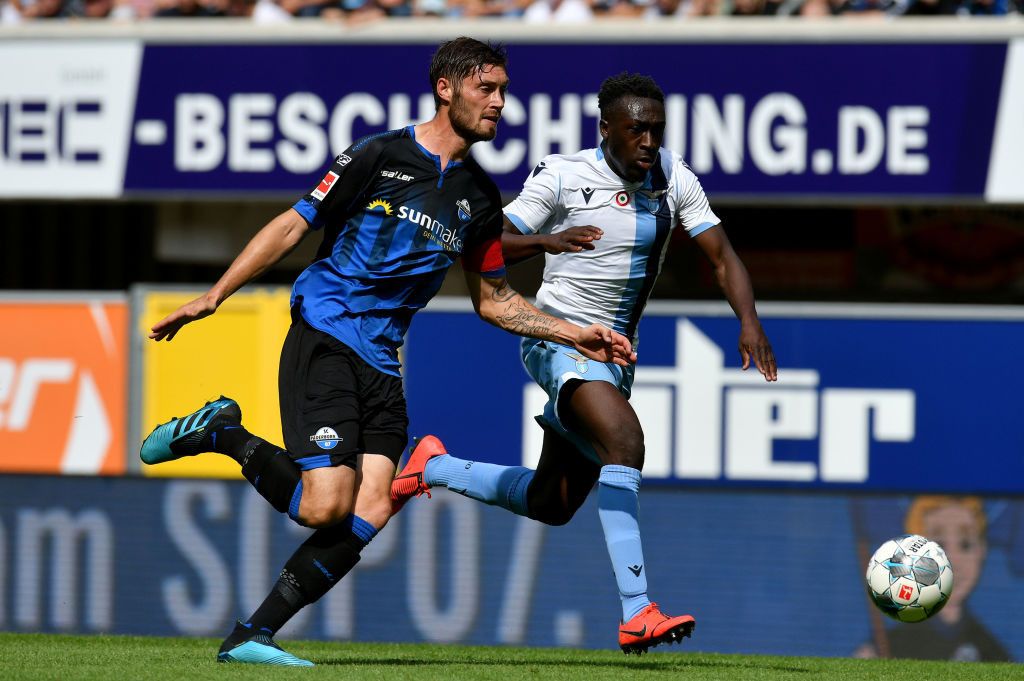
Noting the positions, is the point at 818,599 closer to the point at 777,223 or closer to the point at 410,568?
the point at 410,568

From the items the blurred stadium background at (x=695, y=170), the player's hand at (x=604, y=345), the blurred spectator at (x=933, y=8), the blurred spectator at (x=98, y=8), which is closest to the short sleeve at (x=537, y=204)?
the player's hand at (x=604, y=345)

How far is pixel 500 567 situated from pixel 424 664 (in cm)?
227

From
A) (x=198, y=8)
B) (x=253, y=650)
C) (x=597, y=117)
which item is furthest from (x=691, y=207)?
(x=198, y=8)

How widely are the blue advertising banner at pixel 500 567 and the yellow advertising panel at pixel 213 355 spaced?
3947 millimetres

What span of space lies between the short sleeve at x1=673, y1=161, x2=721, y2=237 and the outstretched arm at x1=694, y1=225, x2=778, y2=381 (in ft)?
0.11

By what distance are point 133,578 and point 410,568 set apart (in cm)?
145

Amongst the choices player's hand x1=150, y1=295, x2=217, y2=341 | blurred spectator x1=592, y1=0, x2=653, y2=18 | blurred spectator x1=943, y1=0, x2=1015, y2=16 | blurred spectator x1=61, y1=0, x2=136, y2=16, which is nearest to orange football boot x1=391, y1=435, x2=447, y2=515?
player's hand x1=150, y1=295, x2=217, y2=341

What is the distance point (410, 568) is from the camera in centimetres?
889

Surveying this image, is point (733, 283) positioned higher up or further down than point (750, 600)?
higher up

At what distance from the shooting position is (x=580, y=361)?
22.5 ft

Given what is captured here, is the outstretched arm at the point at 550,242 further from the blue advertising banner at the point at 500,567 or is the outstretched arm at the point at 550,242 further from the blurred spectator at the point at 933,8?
the blurred spectator at the point at 933,8

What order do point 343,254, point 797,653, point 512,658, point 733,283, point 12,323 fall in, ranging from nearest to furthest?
point 343,254, point 733,283, point 512,658, point 797,653, point 12,323

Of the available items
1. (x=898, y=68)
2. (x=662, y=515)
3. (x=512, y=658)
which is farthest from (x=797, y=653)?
(x=898, y=68)

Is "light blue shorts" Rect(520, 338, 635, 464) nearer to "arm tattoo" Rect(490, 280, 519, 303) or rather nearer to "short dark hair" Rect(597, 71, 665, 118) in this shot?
"arm tattoo" Rect(490, 280, 519, 303)
